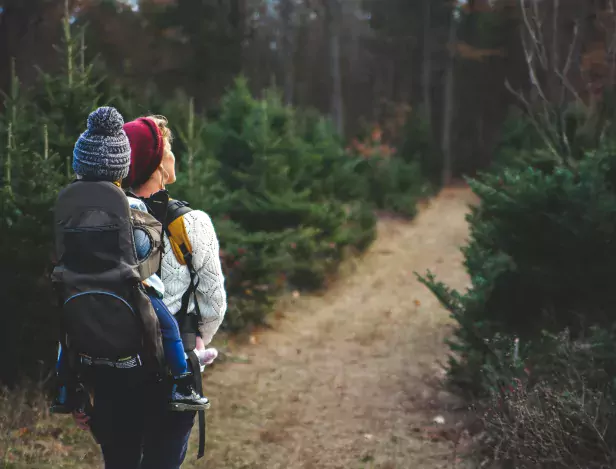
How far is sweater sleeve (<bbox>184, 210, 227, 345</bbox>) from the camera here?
2674 millimetres

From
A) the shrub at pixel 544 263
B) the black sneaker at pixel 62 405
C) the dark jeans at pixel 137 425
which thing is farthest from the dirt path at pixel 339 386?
the black sneaker at pixel 62 405

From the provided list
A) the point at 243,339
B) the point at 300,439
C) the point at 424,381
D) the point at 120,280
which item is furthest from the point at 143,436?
the point at 243,339

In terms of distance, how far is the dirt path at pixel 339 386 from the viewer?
4852mm

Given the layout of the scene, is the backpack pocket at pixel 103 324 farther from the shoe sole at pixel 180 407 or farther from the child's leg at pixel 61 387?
the shoe sole at pixel 180 407

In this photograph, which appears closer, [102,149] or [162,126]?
[102,149]

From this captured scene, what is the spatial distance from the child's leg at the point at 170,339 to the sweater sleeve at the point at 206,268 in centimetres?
21

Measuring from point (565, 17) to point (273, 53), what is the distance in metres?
22.8

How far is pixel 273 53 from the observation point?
38.0 metres

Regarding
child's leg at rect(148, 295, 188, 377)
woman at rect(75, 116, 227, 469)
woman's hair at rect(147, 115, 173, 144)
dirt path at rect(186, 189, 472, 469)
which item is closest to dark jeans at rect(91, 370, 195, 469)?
woman at rect(75, 116, 227, 469)

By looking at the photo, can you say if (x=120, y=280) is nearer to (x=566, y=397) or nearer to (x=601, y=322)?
(x=566, y=397)

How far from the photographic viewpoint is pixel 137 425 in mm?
2637

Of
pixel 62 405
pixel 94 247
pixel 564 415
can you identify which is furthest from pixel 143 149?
pixel 564 415

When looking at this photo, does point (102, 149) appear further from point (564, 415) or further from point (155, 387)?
point (564, 415)

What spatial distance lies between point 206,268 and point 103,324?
1.67ft
